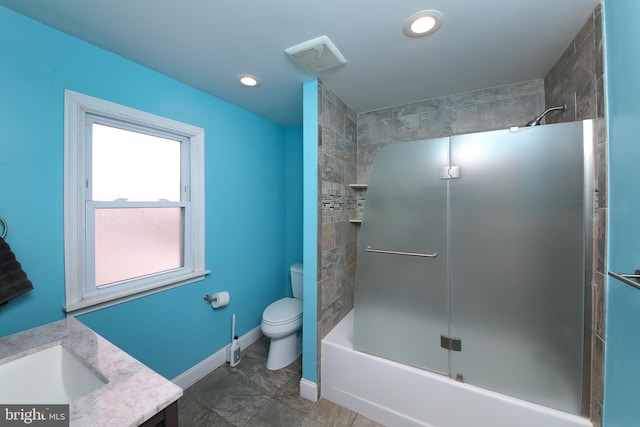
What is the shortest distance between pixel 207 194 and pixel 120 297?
0.89 metres

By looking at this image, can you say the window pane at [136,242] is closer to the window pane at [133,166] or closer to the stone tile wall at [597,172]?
the window pane at [133,166]

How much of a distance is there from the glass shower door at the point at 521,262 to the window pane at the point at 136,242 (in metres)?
2.00

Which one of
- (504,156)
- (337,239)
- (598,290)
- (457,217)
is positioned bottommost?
(598,290)

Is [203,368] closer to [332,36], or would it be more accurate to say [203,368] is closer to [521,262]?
[521,262]

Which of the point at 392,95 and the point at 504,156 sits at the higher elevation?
the point at 392,95

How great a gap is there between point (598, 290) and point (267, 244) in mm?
2374

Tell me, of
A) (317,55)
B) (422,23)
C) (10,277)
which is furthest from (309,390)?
(422,23)

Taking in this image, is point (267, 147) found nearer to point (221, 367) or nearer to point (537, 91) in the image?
point (221, 367)

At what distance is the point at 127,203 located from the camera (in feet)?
5.00

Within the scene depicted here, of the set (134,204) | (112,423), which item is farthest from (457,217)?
(134,204)

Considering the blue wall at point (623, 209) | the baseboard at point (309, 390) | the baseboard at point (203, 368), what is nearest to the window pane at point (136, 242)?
the baseboard at point (203, 368)

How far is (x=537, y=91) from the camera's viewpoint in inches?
66.6

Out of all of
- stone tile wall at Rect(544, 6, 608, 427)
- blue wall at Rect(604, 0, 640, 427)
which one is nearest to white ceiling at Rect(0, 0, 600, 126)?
stone tile wall at Rect(544, 6, 608, 427)

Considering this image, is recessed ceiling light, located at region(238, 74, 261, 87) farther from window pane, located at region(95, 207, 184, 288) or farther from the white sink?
the white sink
